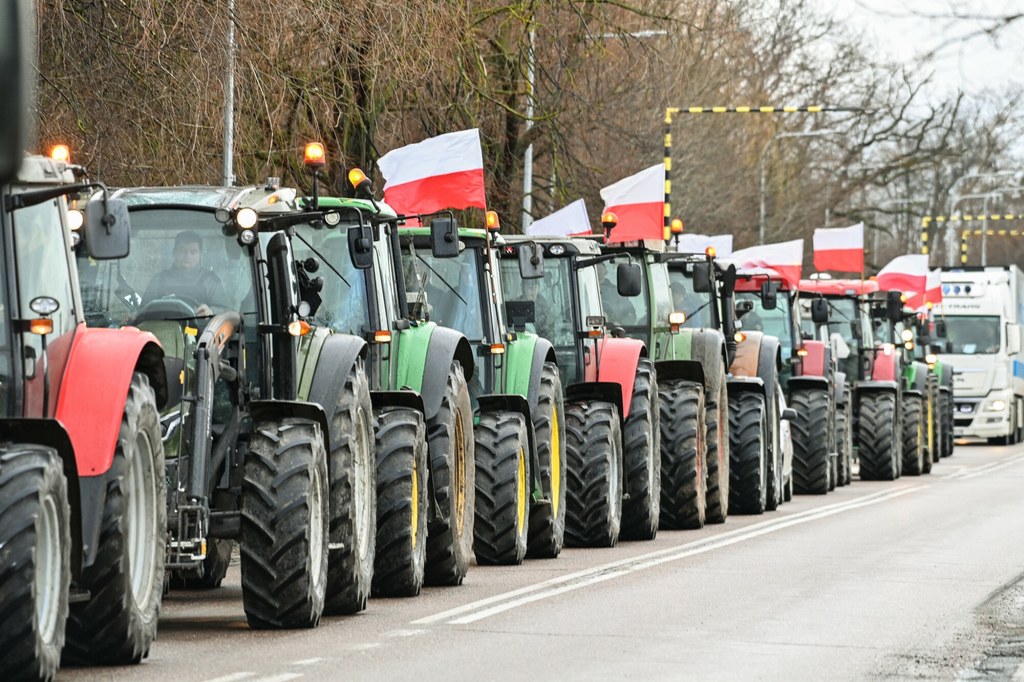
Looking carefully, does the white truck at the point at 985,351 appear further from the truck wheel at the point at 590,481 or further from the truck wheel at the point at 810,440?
the truck wheel at the point at 590,481

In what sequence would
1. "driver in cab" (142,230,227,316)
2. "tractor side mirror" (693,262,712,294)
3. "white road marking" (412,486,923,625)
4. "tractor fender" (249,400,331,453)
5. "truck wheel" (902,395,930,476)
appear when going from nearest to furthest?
"tractor fender" (249,400,331,453) < "driver in cab" (142,230,227,316) < "white road marking" (412,486,923,625) < "tractor side mirror" (693,262,712,294) < "truck wheel" (902,395,930,476)

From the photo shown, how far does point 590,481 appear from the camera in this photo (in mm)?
16594

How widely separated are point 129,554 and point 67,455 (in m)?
0.85

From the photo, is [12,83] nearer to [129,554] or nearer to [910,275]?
[129,554]

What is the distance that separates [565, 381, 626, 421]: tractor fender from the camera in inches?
683

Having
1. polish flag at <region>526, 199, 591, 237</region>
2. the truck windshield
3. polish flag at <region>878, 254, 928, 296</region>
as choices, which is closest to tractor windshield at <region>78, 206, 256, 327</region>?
polish flag at <region>526, 199, 591, 237</region>

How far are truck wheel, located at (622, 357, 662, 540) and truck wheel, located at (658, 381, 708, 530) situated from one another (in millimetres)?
1060

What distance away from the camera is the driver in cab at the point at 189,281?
34.8 feet

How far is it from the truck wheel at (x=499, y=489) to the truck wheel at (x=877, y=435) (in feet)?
50.4

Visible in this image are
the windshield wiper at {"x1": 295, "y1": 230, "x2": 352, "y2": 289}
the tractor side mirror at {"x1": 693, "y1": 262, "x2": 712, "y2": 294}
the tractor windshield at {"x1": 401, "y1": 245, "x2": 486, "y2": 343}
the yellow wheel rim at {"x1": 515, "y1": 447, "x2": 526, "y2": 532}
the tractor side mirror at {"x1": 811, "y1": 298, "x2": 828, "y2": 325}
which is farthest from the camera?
the tractor side mirror at {"x1": 811, "y1": 298, "x2": 828, "y2": 325}

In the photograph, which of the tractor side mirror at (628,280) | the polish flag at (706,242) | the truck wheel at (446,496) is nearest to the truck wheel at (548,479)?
the tractor side mirror at (628,280)

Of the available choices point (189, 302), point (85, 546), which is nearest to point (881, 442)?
point (189, 302)

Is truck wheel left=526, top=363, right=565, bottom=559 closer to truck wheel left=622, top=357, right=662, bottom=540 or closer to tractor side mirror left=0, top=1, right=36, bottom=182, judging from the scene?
truck wheel left=622, top=357, right=662, bottom=540

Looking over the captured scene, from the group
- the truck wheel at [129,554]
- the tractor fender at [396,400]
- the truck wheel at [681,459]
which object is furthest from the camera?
the truck wheel at [681,459]
